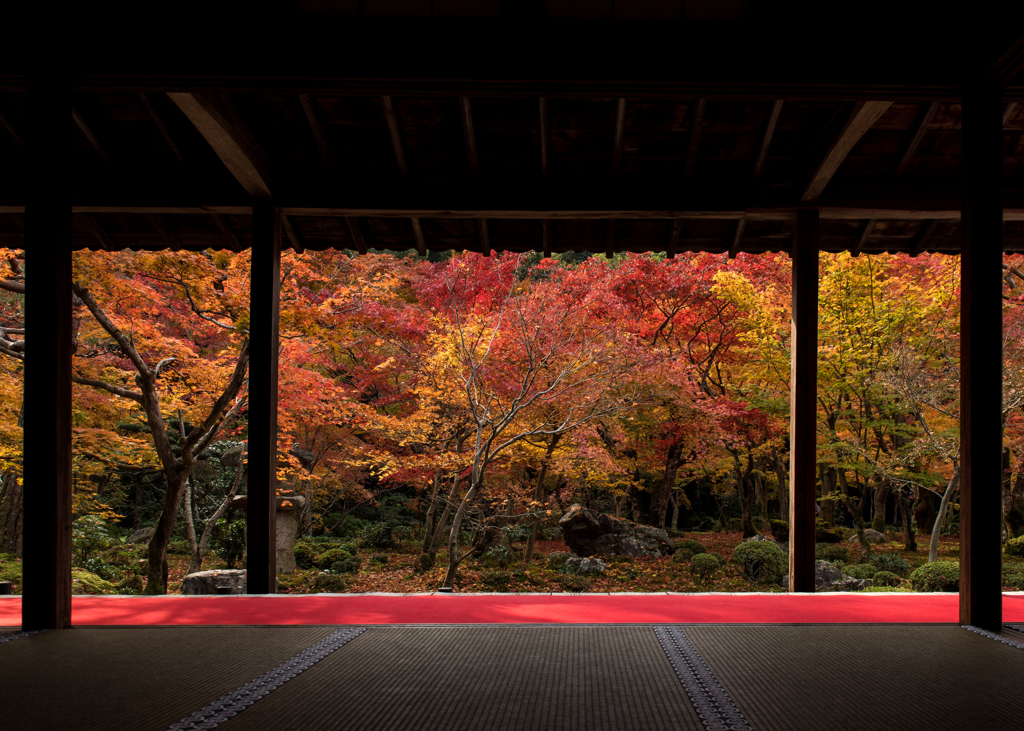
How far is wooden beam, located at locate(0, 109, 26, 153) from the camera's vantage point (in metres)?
3.05

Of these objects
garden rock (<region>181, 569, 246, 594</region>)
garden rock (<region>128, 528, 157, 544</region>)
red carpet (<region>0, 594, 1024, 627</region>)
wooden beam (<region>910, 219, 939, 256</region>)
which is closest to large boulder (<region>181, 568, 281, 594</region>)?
garden rock (<region>181, 569, 246, 594</region>)

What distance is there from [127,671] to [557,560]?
7.86 metres

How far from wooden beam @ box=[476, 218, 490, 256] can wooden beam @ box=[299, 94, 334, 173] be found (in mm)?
851

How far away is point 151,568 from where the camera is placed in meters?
7.27

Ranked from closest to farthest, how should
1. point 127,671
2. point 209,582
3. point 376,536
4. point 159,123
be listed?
point 127,671 → point 159,123 → point 209,582 → point 376,536

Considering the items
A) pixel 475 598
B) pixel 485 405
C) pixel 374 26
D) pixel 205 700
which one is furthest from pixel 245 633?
pixel 485 405

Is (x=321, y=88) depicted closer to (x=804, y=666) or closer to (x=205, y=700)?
(x=205, y=700)

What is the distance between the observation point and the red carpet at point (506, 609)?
8.54ft

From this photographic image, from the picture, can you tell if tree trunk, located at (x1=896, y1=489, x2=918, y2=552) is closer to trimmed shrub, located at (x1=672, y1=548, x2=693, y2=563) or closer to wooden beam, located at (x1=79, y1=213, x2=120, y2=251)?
trimmed shrub, located at (x1=672, y1=548, x2=693, y2=563)

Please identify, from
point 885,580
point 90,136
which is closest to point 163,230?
point 90,136

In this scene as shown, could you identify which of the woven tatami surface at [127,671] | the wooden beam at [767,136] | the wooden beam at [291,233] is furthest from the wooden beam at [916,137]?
the woven tatami surface at [127,671]

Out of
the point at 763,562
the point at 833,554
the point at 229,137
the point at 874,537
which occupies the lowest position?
the point at 874,537

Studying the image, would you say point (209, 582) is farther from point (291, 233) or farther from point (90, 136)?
point (90, 136)

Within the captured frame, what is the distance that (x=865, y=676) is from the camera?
6.11 ft
